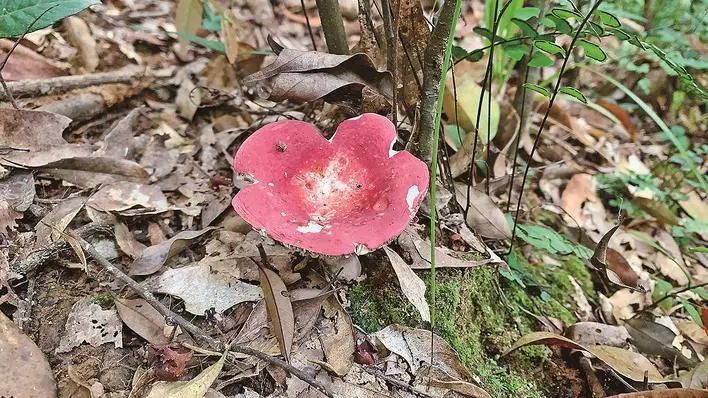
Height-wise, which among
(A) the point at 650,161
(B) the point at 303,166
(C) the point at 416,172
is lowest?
(A) the point at 650,161

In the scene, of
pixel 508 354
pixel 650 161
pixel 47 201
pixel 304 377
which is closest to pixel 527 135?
pixel 650 161

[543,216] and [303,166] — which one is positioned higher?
[303,166]

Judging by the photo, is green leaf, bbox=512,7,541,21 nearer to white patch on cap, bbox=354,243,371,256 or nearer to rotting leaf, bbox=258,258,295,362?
white patch on cap, bbox=354,243,371,256

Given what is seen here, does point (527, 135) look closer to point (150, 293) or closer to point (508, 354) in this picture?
point (508, 354)

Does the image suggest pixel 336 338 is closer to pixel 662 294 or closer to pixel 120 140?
pixel 120 140

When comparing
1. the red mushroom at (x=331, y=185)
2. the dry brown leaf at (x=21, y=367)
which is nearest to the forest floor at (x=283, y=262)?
the dry brown leaf at (x=21, y=367)

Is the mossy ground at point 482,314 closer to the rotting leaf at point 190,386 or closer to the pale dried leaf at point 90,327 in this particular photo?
the rotting leaf at point 190,386
